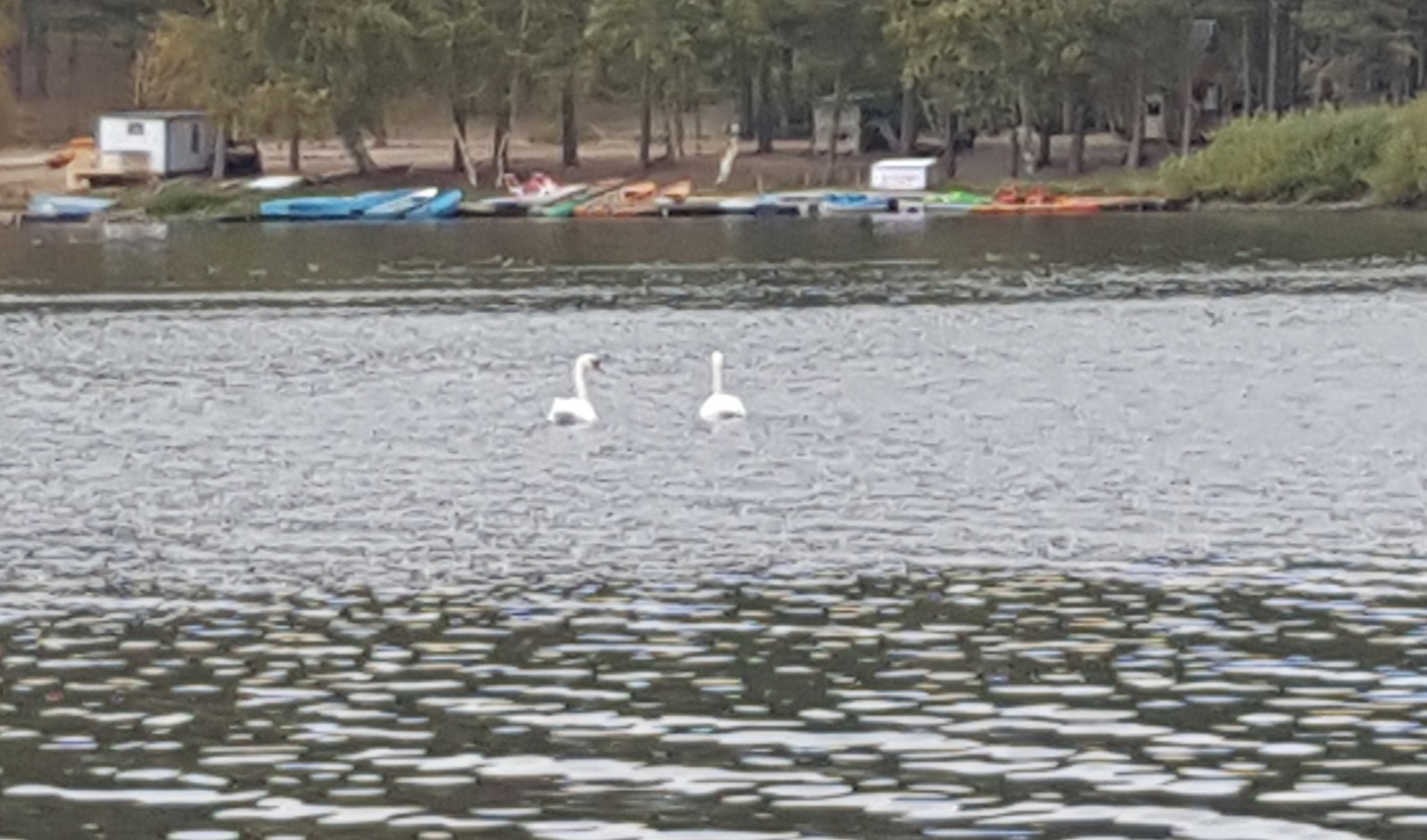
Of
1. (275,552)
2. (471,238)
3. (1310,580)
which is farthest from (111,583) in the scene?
(471,238)

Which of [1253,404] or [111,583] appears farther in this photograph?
[1253,404]

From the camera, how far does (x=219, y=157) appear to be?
143 metres

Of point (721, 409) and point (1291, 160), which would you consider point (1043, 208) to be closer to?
point (1291, 160)

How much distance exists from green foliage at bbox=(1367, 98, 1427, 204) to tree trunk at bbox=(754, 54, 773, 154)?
26.9 m

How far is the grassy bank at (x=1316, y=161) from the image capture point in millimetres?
119375

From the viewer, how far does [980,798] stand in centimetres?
2367

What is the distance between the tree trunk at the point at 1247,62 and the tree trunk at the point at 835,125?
16574mm

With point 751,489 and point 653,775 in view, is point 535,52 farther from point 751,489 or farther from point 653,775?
point 653,775

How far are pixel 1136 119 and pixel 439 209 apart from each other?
94.2ft

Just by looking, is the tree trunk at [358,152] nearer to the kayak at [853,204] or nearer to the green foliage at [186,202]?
the green foliage at [186,202]

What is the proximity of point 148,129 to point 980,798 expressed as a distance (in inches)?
4755

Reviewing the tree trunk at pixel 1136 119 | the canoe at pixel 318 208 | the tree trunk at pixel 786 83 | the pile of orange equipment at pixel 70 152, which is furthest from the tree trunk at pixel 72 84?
the tree trunk at pixel 1136 119

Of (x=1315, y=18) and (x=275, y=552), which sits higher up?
(x=1315, y=18)

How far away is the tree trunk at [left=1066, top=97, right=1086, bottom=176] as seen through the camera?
433 feet
